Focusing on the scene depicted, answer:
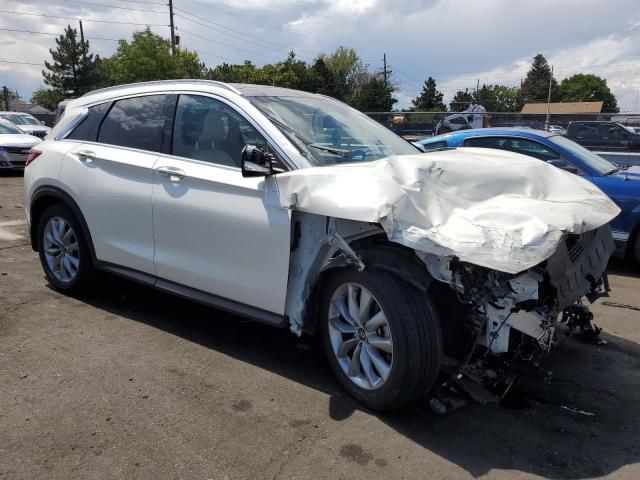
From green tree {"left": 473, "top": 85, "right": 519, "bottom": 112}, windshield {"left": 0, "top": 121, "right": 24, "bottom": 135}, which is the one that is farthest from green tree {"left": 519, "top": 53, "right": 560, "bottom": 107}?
windshield {"left": 0, "top": 121, "right": 24, "bottom": 135}

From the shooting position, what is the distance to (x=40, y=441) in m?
2.94

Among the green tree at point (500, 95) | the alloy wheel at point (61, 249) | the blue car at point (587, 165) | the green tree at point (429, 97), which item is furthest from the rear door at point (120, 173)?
the green tree at point (500, 95)

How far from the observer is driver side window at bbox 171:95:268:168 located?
3.76 meters

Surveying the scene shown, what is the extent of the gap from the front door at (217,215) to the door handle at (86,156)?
2.76 feet

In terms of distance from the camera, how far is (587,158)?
6840 millimetres

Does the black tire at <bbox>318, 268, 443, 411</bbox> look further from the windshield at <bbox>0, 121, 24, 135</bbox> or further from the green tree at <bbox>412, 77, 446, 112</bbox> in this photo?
the green tree at <bbox>412, 77, 446, 112</bbox>

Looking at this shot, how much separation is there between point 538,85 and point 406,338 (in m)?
118

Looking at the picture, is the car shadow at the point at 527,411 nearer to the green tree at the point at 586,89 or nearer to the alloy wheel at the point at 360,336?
the alloy wheel at the point at 360,336

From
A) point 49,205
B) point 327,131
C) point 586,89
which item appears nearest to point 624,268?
point 327,131

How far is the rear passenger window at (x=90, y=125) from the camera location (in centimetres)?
475

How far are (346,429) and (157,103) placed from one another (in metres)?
2.82

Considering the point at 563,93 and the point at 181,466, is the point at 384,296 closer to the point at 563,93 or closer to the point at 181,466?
the point at 181,466

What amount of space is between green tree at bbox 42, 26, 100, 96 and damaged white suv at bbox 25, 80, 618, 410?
6069 cm

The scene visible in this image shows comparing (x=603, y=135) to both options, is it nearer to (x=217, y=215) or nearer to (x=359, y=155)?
(x=359, y=155)
